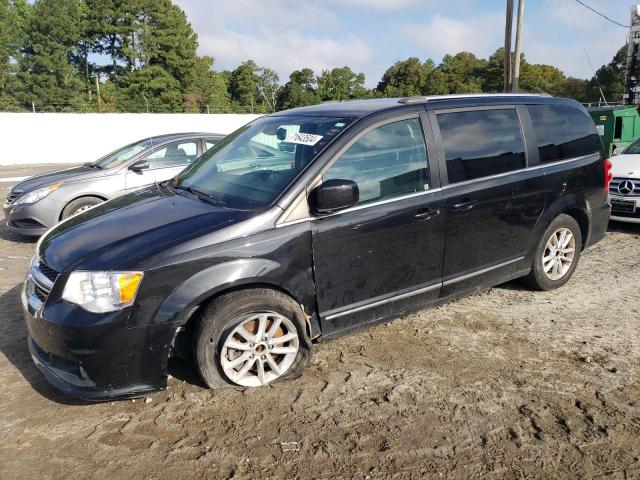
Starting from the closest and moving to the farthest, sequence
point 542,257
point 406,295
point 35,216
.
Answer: point 406,295
point 542,257
point 35,216

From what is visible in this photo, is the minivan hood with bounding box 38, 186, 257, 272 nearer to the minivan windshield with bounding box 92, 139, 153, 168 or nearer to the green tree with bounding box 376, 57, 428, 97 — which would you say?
the minivan windshield with bounding box 92, 139, 153, 168

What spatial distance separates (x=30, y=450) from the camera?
2805mm

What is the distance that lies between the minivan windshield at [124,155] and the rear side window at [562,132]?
546cm

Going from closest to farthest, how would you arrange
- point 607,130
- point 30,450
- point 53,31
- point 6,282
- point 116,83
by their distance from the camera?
point 30,450, point 6,282, point 607,130, point 53,31, point 116,83

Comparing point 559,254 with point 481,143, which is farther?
point 559,254

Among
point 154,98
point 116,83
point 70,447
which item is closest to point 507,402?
point 70,447

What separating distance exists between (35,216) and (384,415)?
5839mm

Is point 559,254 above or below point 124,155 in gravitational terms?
below

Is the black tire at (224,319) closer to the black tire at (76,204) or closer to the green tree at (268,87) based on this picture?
the black tire at (76,204)

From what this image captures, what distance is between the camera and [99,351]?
2.91 metres

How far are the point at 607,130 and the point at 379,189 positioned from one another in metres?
12.0

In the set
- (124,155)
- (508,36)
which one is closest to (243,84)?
(508,36)

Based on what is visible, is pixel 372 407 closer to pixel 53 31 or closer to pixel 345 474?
pixel 345 474

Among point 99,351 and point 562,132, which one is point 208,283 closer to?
point 99,351
